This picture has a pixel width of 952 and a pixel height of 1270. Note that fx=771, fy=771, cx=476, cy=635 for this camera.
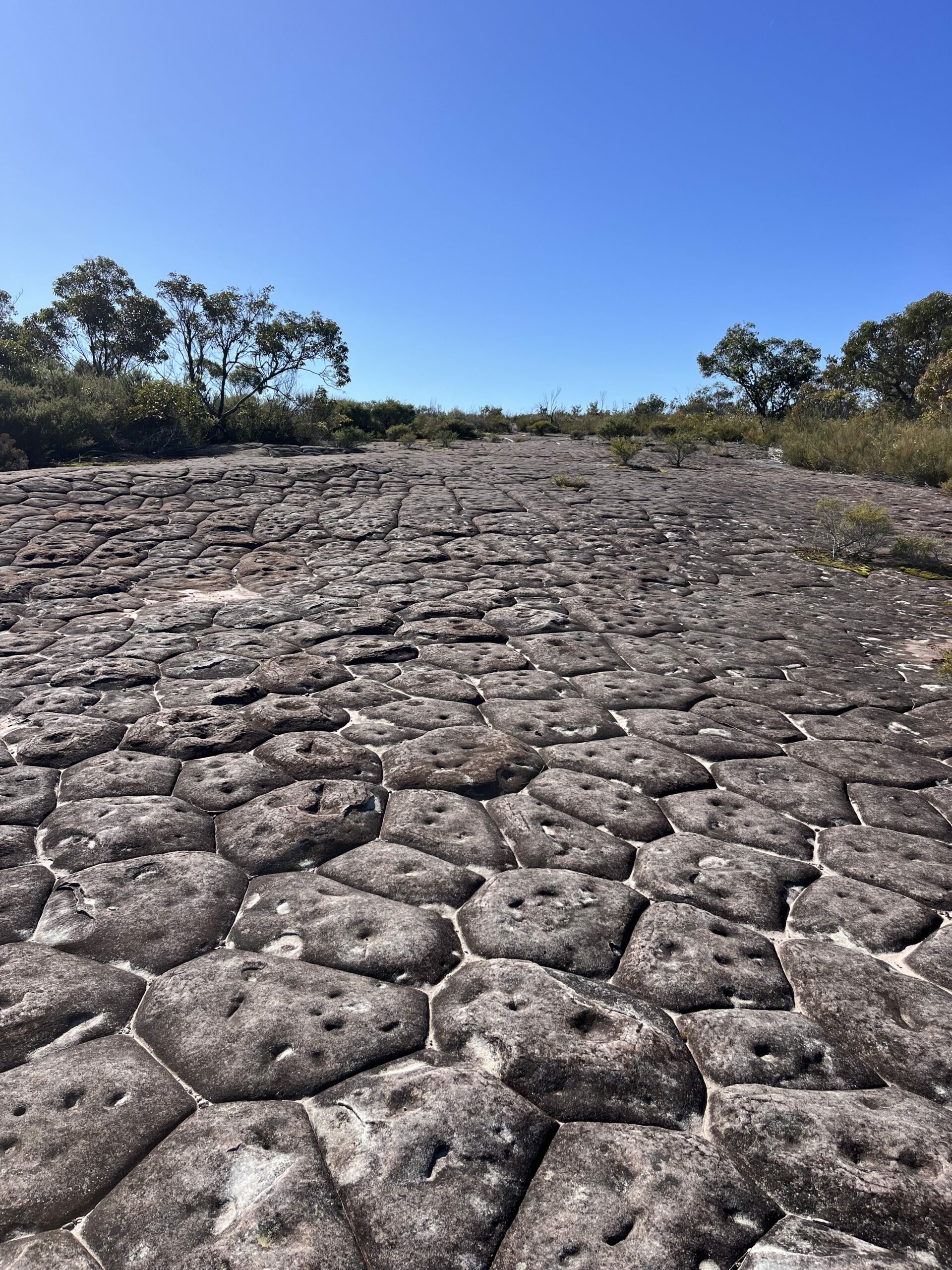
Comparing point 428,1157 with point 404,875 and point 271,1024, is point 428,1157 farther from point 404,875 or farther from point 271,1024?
point 404,875

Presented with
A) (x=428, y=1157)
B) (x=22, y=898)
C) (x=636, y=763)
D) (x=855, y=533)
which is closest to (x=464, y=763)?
(x=636, y=763)

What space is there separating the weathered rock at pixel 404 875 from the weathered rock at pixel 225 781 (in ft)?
1.94

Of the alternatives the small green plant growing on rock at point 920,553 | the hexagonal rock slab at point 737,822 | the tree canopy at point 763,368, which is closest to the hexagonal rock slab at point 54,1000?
the hexagonal rock slab at point 737,822

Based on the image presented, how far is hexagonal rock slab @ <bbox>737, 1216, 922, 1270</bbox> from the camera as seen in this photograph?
1.35 m

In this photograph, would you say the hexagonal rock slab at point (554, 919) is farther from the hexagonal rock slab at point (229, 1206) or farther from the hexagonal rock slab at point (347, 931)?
the hexagonal rock slab at point (229, 1206)

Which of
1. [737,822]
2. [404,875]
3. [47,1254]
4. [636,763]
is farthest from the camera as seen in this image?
[636,763]

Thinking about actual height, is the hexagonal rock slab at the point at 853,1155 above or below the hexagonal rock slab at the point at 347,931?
below

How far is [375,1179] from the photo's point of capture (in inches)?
58.5

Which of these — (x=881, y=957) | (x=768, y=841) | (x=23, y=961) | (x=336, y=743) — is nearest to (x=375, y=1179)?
(x=23, y=961)

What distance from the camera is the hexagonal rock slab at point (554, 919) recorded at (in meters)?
2.18

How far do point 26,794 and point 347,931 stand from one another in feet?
5.14

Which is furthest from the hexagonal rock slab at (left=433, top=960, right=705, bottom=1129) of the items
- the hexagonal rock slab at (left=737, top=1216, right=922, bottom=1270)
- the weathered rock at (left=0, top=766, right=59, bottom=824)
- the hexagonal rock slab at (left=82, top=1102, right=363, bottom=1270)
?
the weathered rock at (left=0, top=766, right=59, bottom=824)

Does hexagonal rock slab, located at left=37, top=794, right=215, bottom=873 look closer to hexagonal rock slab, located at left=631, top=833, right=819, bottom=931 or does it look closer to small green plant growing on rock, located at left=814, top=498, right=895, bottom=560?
hexagonal rock slab, located at left=631, top=833, right=819, bottom=931

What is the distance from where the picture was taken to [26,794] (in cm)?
298
